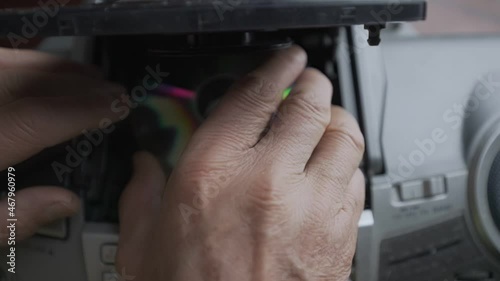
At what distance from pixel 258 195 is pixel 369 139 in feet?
0.66

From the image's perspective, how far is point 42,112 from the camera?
514 millimetres

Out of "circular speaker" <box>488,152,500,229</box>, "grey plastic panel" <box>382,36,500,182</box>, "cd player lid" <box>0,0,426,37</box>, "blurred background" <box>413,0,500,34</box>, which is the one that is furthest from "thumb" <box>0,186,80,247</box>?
"blurred background" <box>413,0,500,34</box>

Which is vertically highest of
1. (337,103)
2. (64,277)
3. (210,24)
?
(210,24)

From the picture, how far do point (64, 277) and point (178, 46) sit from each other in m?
0.27

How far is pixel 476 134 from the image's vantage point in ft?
2.31

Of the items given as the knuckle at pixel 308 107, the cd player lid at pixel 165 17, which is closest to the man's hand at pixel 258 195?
the knuckle at pixel 308 107

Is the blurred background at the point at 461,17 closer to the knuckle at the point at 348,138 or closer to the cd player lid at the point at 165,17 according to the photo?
the knuckle at the point at 348,138

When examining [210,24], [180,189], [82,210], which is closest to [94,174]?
[82,210]

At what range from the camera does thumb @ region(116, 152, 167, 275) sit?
0.54m

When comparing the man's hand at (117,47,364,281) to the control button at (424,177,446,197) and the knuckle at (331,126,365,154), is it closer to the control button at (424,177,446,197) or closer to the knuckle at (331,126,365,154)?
the knuckle at (331,126,365,154)

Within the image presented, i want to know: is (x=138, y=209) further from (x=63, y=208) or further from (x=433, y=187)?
(x=433, y=187)

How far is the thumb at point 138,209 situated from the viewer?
0.54 m

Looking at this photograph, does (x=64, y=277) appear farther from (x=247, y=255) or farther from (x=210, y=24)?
(x=210, y=24)

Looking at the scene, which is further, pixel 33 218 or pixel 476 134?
pixel 476 134
